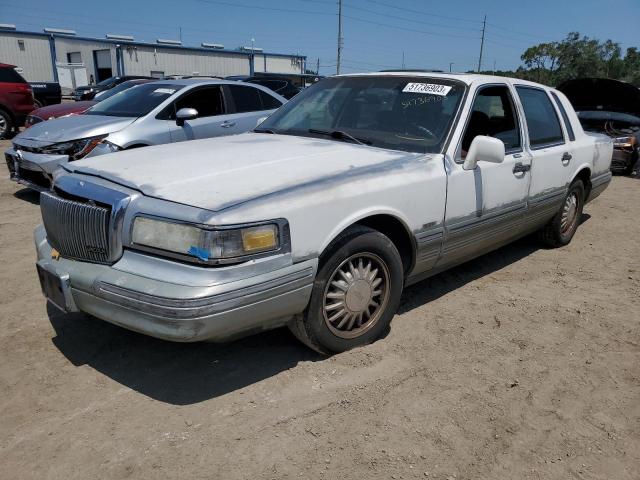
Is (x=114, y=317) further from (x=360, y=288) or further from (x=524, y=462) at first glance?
(x=524, y=462)

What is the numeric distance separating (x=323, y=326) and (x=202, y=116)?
15.8 ft

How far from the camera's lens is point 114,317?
2.54 meters

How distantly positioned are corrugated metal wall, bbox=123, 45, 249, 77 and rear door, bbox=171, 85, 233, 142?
113ft

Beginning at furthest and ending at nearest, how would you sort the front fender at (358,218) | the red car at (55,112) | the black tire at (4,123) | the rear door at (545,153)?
the black tire at (4,123) → the red car at (55,112) → the rear door at (545,153) → the front fender at (358,218)

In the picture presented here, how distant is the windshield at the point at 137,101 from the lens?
6.61 meters

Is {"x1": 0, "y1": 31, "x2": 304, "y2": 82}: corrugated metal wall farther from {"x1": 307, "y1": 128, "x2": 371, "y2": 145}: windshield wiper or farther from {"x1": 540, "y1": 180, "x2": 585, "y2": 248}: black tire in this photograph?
{"x1": 540, "y1": 180, "x2": 585, "y2": 248}: black tire

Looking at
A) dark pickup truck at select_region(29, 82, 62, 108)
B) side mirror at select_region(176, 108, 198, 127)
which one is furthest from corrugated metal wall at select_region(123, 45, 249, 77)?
side mirror at select_region(176, 108, 198, 127)

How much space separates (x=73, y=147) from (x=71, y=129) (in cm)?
31

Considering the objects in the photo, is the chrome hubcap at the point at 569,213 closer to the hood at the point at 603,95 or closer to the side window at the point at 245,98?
the side window at the point at 245,98

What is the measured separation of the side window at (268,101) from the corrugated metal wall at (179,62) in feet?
111

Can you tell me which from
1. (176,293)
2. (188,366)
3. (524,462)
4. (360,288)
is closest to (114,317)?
(176,293)

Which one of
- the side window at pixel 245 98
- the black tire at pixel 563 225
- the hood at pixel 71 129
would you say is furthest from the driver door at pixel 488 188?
the hood at pixel 71 129

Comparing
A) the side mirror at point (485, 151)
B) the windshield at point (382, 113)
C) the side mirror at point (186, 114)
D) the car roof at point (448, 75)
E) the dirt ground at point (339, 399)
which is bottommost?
the dirt ground at point (339, 399)

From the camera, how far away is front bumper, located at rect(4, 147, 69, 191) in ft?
19.8
